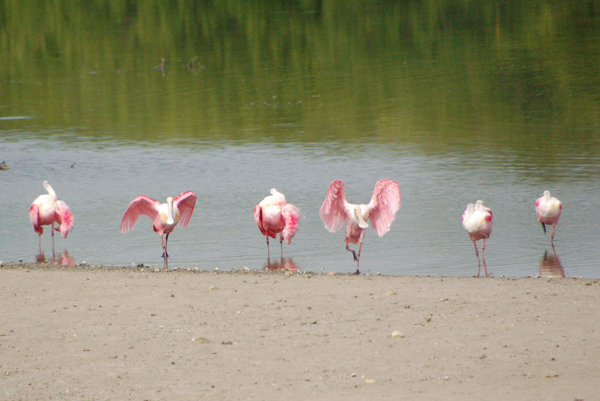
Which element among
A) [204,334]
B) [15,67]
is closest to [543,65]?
[15,67]

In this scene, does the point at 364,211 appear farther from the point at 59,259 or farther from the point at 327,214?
the point at 59,259

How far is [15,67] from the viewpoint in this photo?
32656 millimetres

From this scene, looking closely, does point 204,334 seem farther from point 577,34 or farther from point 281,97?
point 577,34

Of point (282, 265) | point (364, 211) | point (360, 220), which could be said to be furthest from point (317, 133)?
point (360, 220)

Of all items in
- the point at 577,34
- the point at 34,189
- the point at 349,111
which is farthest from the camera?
the point at 577,34

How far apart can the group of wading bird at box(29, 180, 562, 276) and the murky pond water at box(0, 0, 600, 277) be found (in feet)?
1.09

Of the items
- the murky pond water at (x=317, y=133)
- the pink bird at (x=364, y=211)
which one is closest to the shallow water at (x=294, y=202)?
the murky pond water at (x=317, y=133)

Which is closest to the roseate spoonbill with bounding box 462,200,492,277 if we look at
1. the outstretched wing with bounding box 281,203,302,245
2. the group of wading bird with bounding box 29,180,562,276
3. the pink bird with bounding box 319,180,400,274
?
the group of wading bird with bounding box 29,180,562,276

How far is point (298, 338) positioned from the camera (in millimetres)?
6449

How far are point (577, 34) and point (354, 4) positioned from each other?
14849 millimetres

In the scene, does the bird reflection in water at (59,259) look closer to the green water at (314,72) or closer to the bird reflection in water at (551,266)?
the bird reflection in water at (551,266)

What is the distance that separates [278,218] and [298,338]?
3.60m

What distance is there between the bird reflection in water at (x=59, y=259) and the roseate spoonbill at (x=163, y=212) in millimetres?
735

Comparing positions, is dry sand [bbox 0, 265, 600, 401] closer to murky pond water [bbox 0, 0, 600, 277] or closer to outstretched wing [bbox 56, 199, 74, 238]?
murky pond water [bbox 0, 0, 600, 277]
